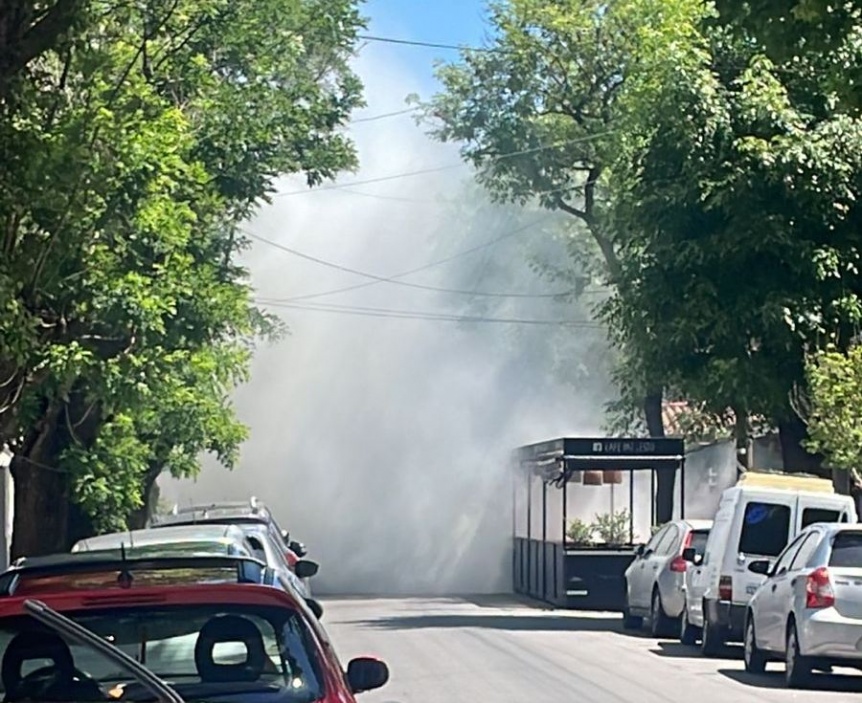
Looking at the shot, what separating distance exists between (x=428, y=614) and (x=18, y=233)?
16697 mm

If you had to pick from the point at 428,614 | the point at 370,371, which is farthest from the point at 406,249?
the point at 428,614

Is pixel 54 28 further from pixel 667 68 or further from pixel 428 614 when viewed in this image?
pixel 428 614

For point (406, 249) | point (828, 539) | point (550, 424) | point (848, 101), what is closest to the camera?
point (848, 101)

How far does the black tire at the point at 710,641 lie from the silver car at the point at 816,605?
9.64 ft

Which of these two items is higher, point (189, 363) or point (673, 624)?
point (189, 363)

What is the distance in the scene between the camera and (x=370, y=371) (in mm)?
64562

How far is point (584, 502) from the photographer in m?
38.1

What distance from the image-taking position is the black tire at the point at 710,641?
23.4 metres

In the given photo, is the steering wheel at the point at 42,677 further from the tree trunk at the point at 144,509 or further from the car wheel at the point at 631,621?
the tree trunk at the point at 144,509

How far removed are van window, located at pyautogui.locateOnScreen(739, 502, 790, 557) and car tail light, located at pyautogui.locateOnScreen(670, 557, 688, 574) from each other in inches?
115

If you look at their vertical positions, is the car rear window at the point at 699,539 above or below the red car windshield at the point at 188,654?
above

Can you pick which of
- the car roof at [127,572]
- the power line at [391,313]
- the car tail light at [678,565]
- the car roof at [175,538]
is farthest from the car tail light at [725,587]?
the power line at [391,313]

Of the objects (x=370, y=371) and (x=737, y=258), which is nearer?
(x=737, y=258)

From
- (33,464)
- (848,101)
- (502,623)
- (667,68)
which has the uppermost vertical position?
(667,68)
